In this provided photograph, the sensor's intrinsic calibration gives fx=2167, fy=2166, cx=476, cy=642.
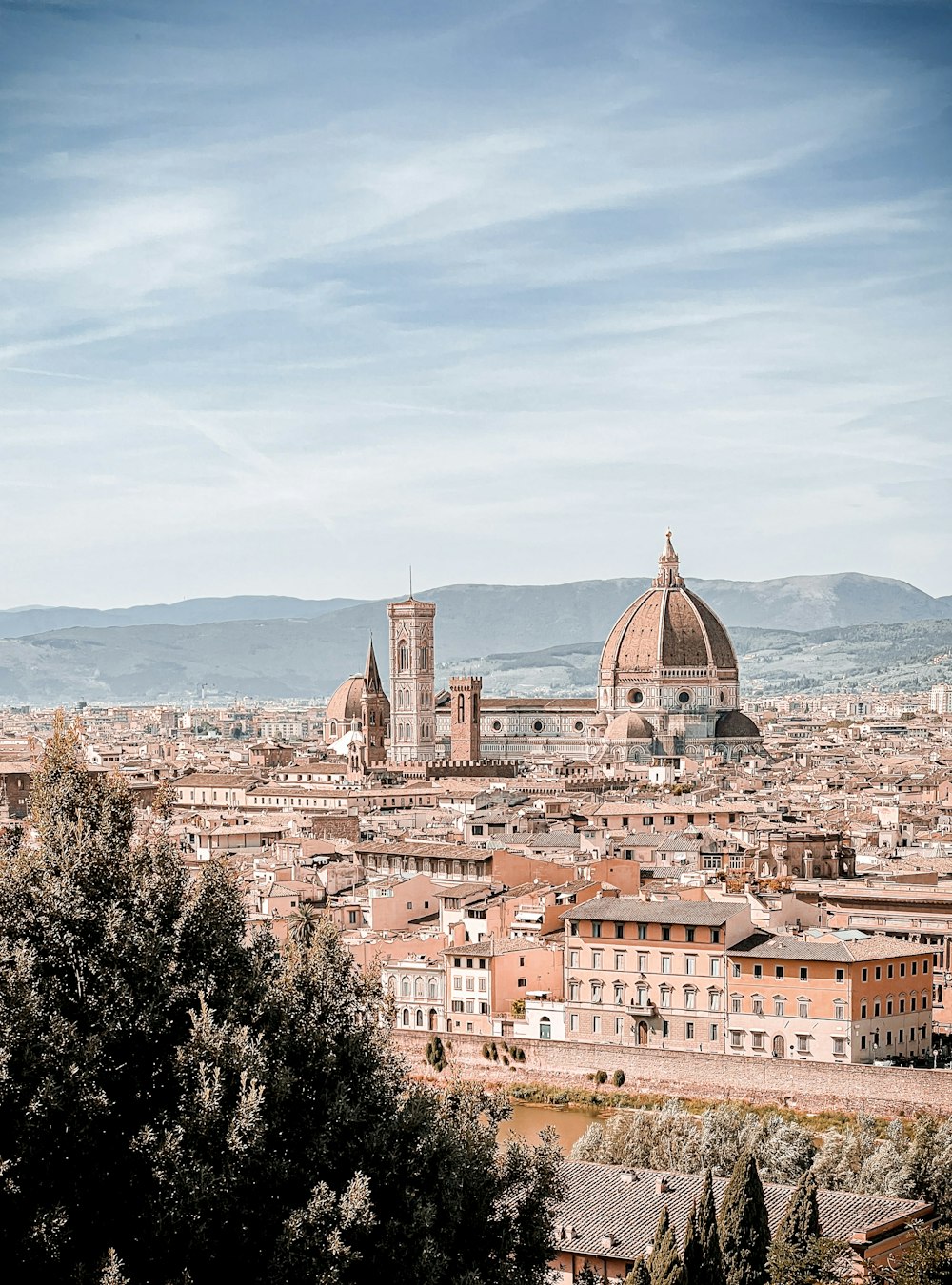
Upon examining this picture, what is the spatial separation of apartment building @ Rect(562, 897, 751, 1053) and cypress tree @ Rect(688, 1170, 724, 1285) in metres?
11.4

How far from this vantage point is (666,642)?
98.6m

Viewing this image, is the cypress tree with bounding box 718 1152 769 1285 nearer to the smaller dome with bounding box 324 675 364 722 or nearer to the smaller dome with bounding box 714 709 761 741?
the smaller dome with bounding box 714 709 761 741

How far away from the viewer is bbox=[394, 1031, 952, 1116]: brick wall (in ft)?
83.8

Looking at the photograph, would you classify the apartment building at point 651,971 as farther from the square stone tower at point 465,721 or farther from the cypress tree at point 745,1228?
the square stone tower at point 465,721

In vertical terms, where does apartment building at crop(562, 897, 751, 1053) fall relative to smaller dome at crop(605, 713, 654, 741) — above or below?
below

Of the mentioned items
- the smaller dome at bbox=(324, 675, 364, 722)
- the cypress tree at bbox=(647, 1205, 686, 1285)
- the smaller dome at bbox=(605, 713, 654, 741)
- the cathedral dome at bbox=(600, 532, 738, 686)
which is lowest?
the cypress tree at bbox=(647, 1205, 686, 1285)

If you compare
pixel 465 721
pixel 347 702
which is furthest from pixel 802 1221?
pixel 347 702

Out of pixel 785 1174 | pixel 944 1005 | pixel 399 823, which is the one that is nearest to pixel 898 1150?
pixel 785 1174

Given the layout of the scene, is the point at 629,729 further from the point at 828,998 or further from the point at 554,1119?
the point at 554,1119

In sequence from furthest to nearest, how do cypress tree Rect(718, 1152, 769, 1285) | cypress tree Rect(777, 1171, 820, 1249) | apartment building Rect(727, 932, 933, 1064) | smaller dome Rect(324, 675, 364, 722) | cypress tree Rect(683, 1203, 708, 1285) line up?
smaller dome Rect(324, 675, 364, 722), apartment building Rect(727, 932, 933, 1064), cypress tree Rect(777, 1171, 820, 1249), cypress tree Rect(718, 1152, 769, 1285), cypress tree Rect(683, 1203, 708, 1285)

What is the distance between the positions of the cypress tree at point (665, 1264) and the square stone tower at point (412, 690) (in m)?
76.0

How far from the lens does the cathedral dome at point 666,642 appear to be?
9819 cm

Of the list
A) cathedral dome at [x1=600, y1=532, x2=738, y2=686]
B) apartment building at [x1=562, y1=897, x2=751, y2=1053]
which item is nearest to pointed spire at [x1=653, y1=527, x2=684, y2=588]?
cathedral dome at [x1=600, y1=532, x2=738, y2=686]

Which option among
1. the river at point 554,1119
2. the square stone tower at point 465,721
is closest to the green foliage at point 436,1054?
the river at point 554,1119
